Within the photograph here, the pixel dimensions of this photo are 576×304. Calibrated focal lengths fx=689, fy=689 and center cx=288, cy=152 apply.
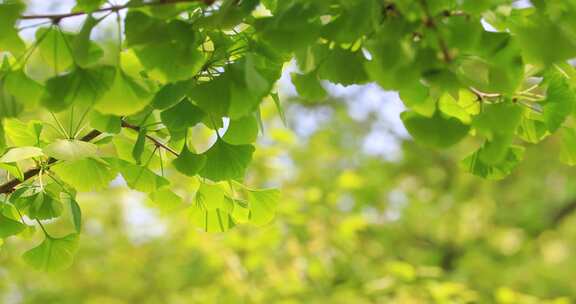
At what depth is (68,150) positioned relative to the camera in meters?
0.55

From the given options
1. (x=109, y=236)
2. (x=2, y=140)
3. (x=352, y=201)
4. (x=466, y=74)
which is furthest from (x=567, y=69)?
(x=109, y=236)

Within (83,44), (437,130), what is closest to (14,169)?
(83,44)

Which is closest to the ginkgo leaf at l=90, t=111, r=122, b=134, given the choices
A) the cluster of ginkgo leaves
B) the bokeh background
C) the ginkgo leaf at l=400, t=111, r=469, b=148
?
the cluster of ginkgo leaves

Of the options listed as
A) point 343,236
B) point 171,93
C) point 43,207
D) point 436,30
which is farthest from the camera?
point 343,236

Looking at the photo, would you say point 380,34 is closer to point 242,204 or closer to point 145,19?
point 145,19

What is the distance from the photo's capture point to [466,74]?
0.44 m

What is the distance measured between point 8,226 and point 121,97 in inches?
9.0

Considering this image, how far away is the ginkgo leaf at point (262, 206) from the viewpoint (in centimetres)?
69

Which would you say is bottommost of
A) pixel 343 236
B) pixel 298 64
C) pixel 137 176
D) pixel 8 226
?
pixel 8 226

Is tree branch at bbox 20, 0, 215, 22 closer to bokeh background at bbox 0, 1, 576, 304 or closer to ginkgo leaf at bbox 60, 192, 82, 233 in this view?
ginkgo leaf at bbox 60, 192, 82, 233

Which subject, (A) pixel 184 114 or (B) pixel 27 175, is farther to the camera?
(B) pixel 27 175

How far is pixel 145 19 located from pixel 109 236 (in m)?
3.32

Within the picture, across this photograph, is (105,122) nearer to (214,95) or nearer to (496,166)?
(214,95)

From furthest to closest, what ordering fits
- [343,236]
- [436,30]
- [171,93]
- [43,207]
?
[343,236] → [43,207] → [171,93] → [436,30]
